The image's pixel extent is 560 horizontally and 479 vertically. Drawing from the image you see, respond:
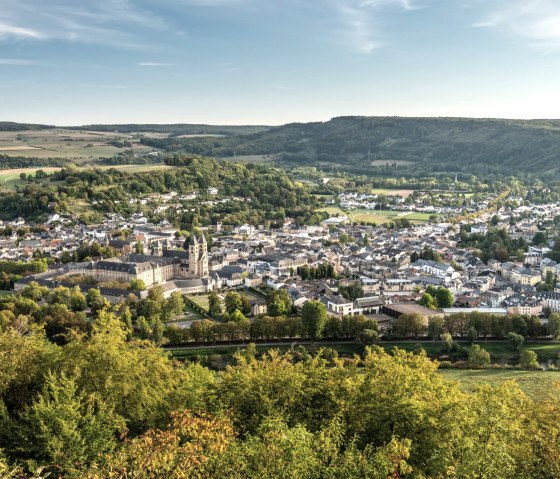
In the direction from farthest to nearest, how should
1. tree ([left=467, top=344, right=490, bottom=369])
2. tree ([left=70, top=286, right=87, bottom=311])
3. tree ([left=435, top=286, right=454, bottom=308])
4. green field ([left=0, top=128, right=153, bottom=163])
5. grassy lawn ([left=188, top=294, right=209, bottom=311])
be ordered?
1. green field ([left=0, top=128, right=153, bottom=163])
2. grassy lawn ([left=188, top=294, right=209, bottom=311])
3. tree ([left=435, top=286, right=454, bottom=308])
4. tree ([left=70, top=286, right=87, bottom=311])
5. tree ([left=467, top=344, right=490, bottom=369])

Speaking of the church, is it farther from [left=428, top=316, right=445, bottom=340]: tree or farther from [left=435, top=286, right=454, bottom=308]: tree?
[left=428, top=316, right=445, bottom=340]: tree

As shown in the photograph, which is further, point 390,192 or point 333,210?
point 390,192

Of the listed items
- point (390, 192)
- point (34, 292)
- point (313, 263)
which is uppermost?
point (34, 292)

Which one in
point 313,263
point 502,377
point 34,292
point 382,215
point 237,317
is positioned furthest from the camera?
point 382,215

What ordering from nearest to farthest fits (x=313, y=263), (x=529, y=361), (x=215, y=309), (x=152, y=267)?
1. (x=529, y=361)
2. (x=215, y=309)
3. (x=152, y=267)
4. (x=313, y=263)

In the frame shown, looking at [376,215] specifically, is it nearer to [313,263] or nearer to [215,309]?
[313,263]

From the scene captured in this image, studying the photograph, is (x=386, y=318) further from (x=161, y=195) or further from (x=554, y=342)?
(x=161, y=195)

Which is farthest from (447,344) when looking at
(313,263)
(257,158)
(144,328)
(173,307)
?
(257,158)

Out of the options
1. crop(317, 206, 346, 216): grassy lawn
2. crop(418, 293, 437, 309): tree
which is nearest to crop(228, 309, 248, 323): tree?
crop(418, 293, 437, 309): tree
